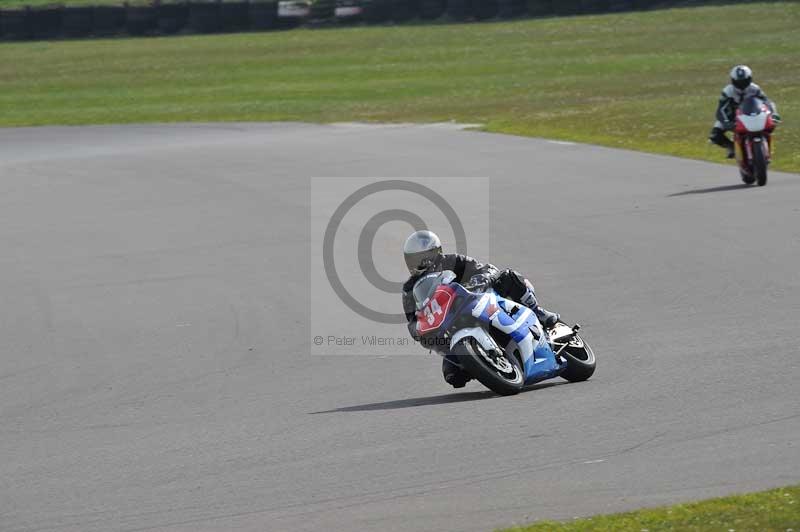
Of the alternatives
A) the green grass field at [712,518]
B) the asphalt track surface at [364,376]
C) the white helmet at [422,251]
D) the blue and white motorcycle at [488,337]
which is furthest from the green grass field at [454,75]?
the green grass field at [712,518]

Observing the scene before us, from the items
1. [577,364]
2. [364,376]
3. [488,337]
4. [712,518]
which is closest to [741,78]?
[364,376]

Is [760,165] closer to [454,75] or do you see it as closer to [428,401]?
[428,401]

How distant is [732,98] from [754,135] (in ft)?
3.28

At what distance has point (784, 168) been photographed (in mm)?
22531

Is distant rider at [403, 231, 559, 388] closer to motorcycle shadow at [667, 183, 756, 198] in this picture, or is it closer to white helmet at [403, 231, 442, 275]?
white helmet at [403, 231, 442, 275]

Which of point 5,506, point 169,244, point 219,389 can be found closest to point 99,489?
point 5,506

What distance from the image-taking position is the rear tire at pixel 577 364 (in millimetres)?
10445

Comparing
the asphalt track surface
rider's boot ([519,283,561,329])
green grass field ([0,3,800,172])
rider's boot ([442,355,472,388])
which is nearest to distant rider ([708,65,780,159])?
the asphalt track surface

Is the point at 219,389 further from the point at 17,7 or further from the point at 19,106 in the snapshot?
the point at 17,7

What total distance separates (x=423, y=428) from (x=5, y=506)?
102 inches

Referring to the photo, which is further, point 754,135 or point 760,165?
point 760,165

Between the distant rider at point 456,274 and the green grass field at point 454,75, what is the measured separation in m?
16.1

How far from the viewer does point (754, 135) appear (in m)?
20.1

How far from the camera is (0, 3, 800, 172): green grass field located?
32625 millimetres
